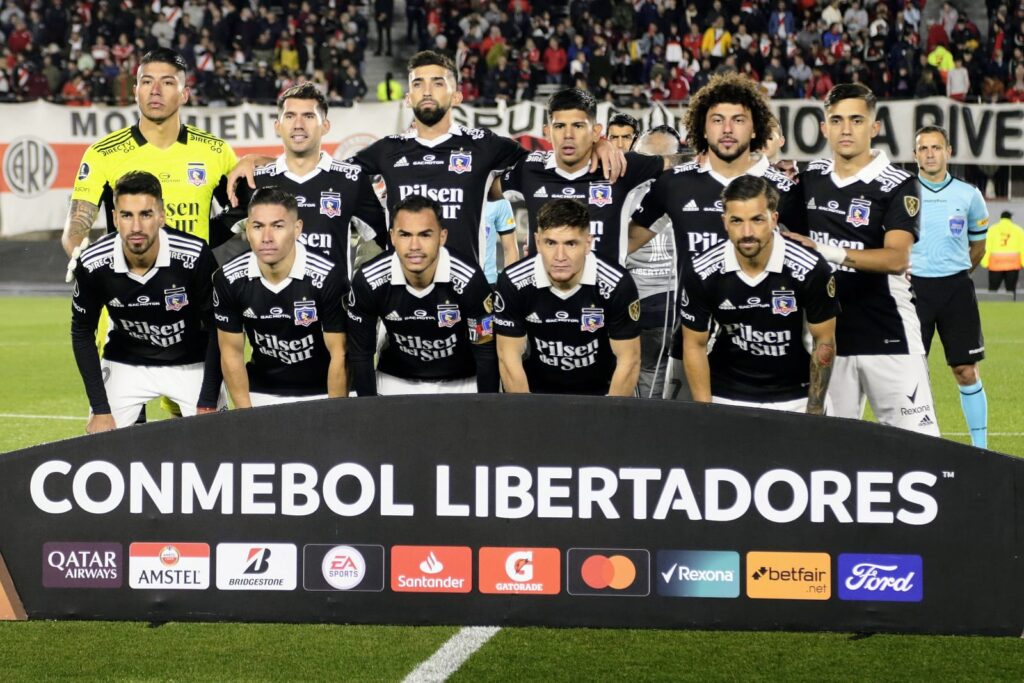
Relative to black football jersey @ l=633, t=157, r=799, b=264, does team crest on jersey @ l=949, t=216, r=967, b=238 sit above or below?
below

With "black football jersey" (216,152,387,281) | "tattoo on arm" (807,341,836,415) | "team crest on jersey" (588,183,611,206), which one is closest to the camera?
"tattoo on arm" (807,341,836,415)

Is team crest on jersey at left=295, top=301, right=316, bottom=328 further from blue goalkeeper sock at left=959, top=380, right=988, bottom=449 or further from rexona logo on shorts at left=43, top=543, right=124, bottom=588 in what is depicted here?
blue goalkeeper sock at left=959, top=380, right=988, bottom=449

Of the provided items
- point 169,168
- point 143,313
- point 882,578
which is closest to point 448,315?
point 143,313

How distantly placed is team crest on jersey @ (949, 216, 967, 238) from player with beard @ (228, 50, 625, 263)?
3.02m

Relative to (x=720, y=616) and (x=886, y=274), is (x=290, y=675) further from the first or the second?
(x=886, y=274)

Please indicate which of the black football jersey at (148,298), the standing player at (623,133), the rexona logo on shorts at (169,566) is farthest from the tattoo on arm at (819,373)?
the standing player at (623,133)

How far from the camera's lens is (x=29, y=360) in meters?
13.6

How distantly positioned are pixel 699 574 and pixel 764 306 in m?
2.02

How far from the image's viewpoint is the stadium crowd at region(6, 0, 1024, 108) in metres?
→ 24.1

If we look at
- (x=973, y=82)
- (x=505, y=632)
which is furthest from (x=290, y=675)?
(x=973, y=82)

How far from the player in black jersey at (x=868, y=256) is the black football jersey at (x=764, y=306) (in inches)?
15.1

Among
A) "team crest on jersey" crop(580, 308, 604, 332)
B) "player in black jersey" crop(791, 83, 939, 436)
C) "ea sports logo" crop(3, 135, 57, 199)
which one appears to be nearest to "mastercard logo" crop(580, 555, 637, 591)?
"team crest on jersey" crop(580, 308, 604, 332)

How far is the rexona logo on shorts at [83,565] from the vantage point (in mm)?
3389

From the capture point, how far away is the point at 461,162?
21.0 feet
